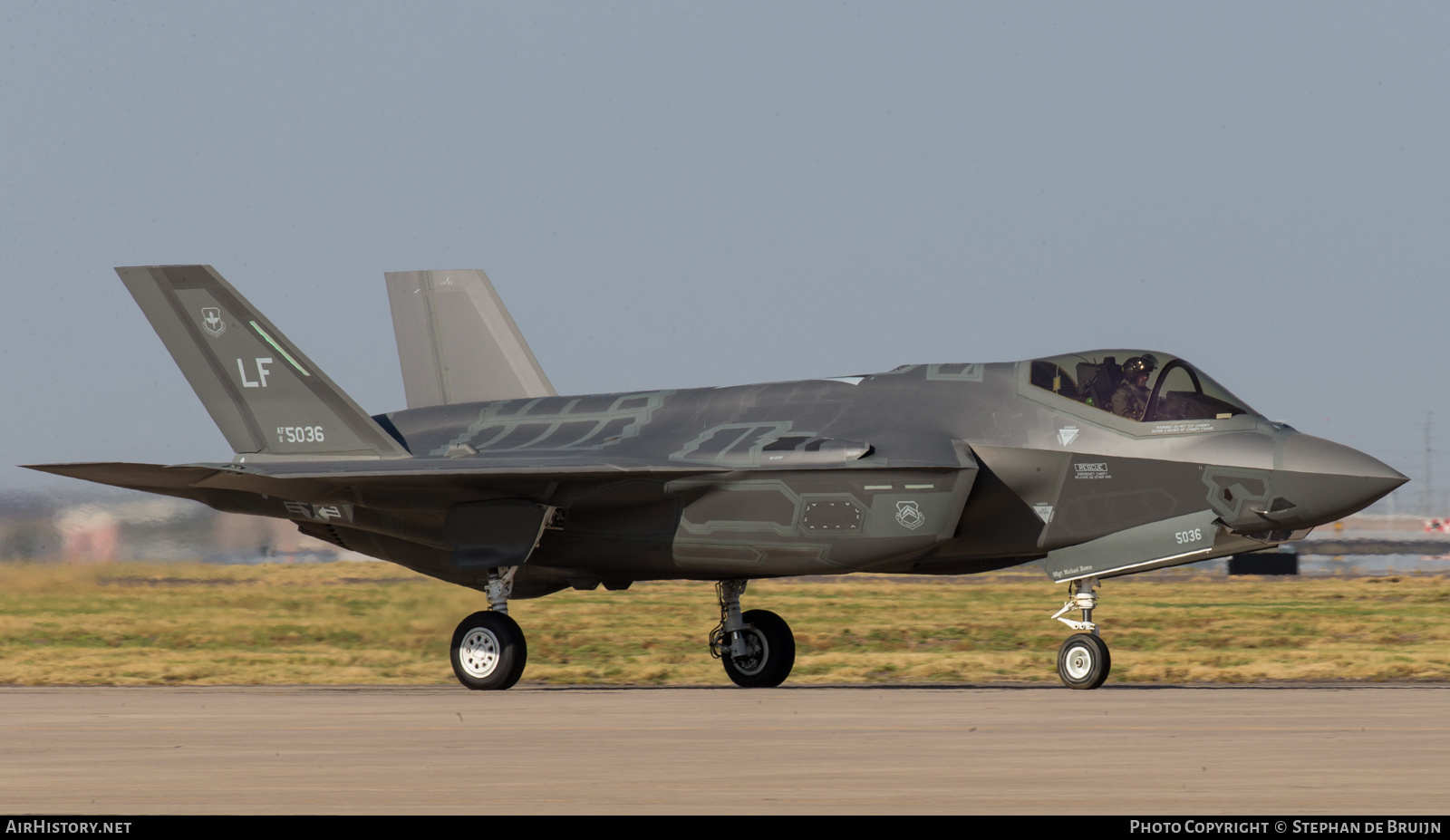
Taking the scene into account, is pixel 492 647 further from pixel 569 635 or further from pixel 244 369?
pixel 569 635

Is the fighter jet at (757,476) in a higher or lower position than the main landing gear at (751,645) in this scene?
higher

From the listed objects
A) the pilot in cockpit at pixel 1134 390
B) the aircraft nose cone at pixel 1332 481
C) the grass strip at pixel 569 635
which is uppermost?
the pilot in cockpit at pixel 1134 390

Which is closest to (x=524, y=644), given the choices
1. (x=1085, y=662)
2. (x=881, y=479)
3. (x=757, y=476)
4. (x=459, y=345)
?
(x=757, y=476)

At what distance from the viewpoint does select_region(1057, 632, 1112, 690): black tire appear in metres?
16.9

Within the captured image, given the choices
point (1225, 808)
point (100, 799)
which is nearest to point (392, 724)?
point (100, 799)

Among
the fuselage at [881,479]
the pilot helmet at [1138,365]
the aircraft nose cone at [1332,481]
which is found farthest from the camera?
the pilot helmet at [1138,365]

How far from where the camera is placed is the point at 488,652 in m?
18.3

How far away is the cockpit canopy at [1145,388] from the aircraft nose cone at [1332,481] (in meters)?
0.89

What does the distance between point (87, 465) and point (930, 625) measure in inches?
563


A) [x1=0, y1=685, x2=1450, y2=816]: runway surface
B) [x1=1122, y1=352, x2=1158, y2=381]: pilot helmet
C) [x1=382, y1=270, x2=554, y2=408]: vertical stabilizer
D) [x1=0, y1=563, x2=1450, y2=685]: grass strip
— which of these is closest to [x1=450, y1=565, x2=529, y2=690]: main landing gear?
[x1=0, y1=685, x2=1450, y2=816]: runway surface

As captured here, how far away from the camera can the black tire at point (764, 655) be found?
1941cm

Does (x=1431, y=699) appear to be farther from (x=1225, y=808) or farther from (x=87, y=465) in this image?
(x=87, y=465)

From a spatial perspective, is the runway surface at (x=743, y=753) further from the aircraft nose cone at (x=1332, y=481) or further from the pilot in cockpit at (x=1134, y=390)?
the pilot in cockpit at (x=1134, y=390)

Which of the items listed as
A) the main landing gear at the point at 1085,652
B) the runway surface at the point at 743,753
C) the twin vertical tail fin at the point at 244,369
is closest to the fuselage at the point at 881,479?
the main landing gear at the point at 1085,652
